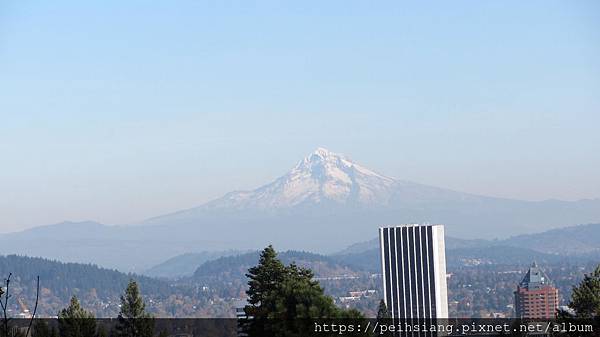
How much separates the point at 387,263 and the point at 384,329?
93.6 metres

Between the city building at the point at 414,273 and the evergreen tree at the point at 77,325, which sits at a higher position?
the city building at the point at 414,273

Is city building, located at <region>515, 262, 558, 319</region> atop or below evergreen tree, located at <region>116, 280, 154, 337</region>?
atop

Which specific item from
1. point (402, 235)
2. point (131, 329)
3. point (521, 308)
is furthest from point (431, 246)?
point (131, 329)

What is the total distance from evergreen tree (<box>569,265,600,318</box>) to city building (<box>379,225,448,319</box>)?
8702 cm

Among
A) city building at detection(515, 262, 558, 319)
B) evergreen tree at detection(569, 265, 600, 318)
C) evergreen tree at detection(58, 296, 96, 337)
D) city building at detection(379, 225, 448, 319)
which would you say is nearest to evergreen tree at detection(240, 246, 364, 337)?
evergreen tree at detection(569, 265, 600, 318)

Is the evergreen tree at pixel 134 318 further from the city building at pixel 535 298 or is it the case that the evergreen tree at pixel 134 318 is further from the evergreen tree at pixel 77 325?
the city building at pixel 535 298

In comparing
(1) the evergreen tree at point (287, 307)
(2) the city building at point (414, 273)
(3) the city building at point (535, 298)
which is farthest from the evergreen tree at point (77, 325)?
(3) the city building at point (535, 298)

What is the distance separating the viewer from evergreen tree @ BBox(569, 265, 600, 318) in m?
41.3

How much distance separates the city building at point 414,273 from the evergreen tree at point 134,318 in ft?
266

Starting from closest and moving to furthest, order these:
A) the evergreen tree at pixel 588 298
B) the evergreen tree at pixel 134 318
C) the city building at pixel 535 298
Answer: the evergreen tree at pixel 588 298 → the evergreen tree at pixel 134 318 → the city building at pixel 535 298

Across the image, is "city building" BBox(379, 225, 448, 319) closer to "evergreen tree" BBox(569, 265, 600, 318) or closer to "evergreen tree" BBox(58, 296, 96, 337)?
"evergreen tree" BBox(58, 296, 96, 337)

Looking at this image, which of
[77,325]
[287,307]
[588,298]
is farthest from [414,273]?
[287,307]

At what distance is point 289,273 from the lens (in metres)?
43.0

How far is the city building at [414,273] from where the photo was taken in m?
132
